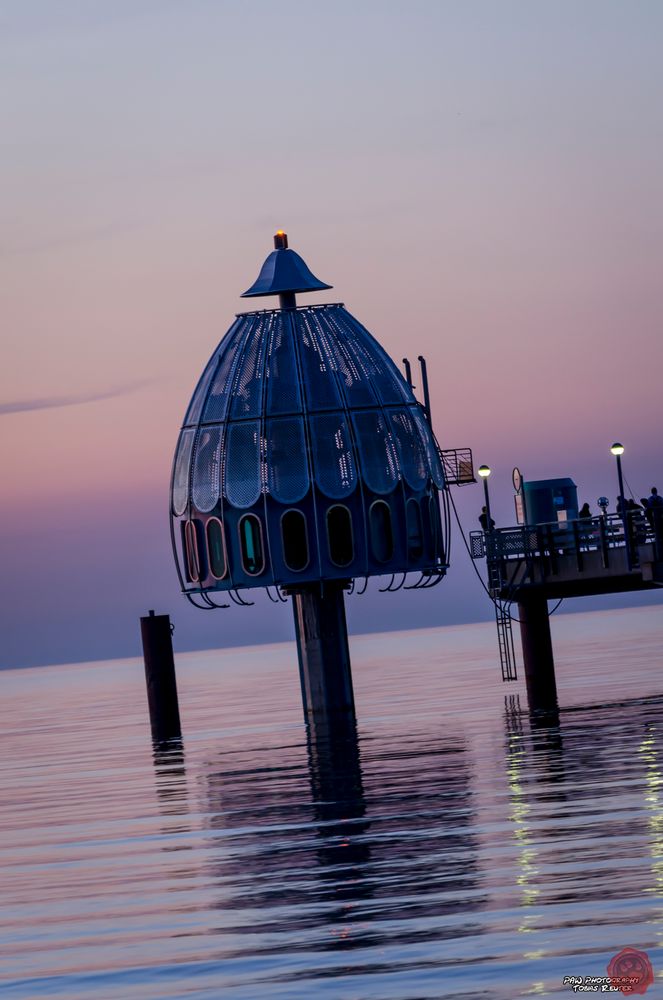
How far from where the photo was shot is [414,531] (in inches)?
1699

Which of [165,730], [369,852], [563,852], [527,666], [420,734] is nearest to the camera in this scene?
[563,852]

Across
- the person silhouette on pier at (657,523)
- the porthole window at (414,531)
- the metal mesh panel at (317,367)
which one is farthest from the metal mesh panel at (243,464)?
the person silhouette on pier at (657,523)

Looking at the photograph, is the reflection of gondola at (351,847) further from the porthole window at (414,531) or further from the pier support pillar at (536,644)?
the pier support pillar at (536,644)

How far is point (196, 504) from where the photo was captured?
43.1 metres

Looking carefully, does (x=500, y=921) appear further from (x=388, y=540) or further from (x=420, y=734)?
(x=388, y=540)

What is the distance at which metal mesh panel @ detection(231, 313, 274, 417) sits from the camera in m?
42.2

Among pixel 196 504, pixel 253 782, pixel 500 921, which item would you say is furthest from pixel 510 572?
pixel 500 921

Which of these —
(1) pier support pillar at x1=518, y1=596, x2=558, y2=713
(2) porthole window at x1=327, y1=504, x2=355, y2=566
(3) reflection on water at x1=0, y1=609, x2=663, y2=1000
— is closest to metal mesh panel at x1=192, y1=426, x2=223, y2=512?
(2) porthole window at x1=327, y1=504, x2=355, y2=566

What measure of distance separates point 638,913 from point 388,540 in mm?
→ 29219

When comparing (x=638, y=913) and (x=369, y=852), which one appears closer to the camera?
(x=638, y=913)

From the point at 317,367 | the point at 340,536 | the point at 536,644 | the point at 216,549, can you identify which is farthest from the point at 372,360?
the point at 536,644

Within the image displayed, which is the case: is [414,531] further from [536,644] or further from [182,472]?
[182,472]

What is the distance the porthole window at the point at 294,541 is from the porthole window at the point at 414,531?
264cm

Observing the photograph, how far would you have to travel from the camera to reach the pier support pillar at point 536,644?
44.8m
